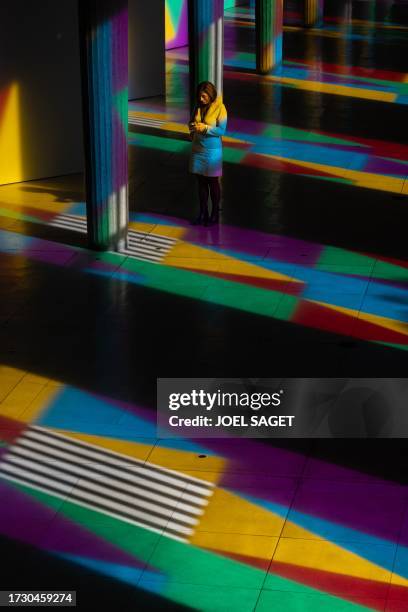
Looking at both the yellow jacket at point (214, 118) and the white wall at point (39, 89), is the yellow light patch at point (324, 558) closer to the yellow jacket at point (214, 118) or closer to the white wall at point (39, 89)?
the yellow jacket at point (214, 118)

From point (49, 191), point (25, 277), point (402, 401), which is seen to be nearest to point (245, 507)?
point (402, 401)

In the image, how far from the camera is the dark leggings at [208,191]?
46.7ft

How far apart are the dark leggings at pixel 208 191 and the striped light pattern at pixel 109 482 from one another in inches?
208

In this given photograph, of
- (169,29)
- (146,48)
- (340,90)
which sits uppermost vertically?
(146,48)

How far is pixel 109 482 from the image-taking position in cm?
898

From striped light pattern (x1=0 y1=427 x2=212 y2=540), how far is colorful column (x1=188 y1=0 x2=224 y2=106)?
28.4 feet

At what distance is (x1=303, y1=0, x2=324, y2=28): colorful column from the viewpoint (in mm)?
28766

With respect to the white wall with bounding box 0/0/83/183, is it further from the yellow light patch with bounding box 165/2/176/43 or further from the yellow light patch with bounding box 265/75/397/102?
the yellow light patch with bounding box 165/2/176/43

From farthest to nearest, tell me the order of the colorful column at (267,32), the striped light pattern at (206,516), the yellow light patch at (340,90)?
the colorful column at (267,32) → the yellow light patch at (340,90) → the striped light pattern at (206,516)

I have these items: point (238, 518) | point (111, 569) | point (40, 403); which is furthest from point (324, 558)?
point (40, 403)

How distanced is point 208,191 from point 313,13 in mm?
15653

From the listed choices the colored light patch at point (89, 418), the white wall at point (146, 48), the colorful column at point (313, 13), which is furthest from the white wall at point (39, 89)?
the colorful column at point (313, 13)

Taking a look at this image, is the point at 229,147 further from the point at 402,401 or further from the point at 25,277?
the point at 402,401

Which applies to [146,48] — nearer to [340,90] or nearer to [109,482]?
[340,90]
